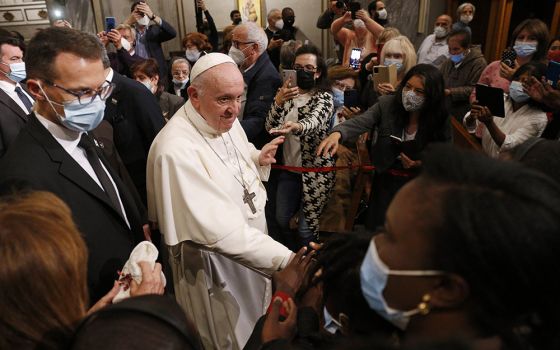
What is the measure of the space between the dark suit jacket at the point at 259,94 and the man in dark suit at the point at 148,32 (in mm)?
3069

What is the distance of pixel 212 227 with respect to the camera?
2.09 m

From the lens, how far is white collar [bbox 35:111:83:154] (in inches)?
72.8

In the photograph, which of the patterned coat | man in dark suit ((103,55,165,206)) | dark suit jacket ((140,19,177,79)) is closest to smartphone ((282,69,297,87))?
the patterned coat

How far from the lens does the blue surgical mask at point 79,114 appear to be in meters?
1.83

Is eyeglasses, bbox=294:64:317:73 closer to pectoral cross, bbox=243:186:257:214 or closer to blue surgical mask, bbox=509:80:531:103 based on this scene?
pectoral cross, bbox=243:186:257:214

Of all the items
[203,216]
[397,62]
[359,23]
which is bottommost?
[203,216]

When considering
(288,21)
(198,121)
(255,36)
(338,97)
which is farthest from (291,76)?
(288,21)

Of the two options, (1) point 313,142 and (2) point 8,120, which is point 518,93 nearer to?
(1) point 313,142

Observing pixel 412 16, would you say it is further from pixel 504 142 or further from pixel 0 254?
pixel 0 254

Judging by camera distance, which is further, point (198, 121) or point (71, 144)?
point (198, 121)

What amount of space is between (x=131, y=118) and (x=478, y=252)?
112 inches

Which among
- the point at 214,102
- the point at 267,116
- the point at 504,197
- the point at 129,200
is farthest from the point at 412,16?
the point at 504,197

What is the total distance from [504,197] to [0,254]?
3.90 ft

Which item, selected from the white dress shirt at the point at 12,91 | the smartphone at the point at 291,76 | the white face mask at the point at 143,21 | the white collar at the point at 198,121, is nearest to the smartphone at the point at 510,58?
the smartphone at the point at 291,76
